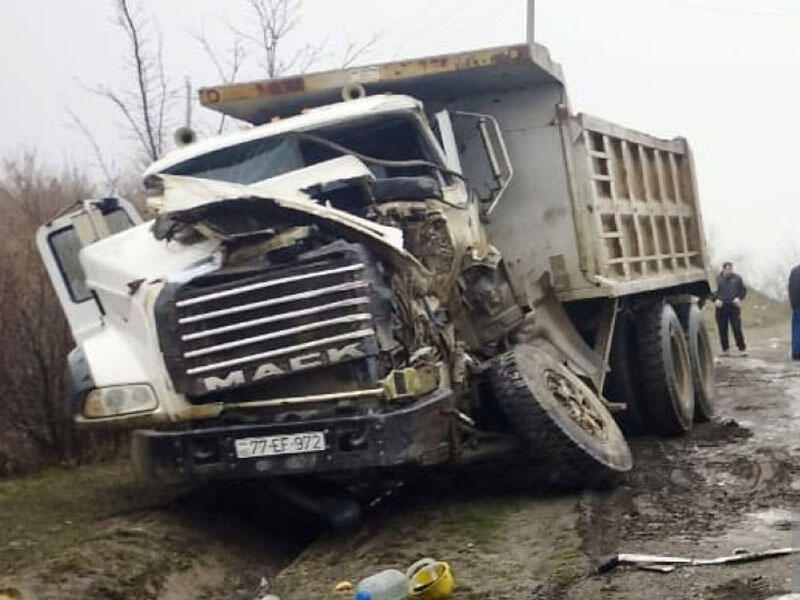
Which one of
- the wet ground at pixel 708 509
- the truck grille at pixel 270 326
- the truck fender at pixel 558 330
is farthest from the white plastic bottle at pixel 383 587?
the truck fender at pixel 558 330

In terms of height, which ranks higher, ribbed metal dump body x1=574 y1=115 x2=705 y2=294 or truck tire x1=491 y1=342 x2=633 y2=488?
ribbed metal dump body x1=574 y1=115 x2=705 y2=294

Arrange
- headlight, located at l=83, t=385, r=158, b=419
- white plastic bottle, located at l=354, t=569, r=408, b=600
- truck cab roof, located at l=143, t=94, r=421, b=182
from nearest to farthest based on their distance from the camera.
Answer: white plastic bottle, located at l=354, t=569, r=408, b=600, headlight, located at l=83, t=385, r=158, b=419, truck cab roof, located at l=143, t=94, r=421, b=182

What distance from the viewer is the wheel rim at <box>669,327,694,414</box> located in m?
10.2

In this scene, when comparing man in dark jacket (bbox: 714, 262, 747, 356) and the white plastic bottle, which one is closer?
the white plastic bottle

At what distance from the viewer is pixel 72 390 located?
6.69 meters

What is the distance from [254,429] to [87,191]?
21.8 feet

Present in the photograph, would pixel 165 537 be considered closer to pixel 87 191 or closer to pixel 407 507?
pixel 407 507

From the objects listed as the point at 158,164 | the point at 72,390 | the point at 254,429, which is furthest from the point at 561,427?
the point at 158,164

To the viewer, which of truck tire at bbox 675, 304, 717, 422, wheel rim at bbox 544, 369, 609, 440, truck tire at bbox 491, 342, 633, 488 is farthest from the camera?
truck tire at bbox 675, 304, 717, 422

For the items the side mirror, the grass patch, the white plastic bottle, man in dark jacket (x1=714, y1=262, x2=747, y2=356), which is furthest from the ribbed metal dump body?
man in dark jacket (x1=714, y1=262, x2=747, y2=356)

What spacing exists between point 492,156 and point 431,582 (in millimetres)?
3966

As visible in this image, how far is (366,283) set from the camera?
20.5 feet

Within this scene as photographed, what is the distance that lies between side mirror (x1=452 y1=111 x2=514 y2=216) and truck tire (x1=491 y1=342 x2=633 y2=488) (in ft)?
5.23

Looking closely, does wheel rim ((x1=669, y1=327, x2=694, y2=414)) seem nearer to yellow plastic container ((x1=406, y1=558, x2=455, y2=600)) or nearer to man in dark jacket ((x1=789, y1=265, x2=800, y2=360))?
yellow plastic container ((x1=406, y1=558, x2=455, y2=600))
